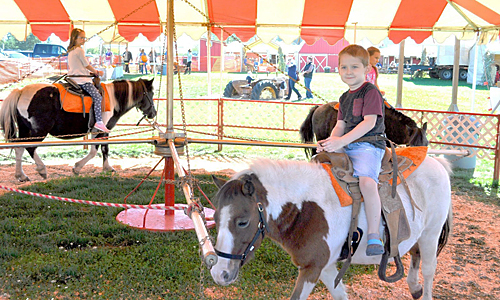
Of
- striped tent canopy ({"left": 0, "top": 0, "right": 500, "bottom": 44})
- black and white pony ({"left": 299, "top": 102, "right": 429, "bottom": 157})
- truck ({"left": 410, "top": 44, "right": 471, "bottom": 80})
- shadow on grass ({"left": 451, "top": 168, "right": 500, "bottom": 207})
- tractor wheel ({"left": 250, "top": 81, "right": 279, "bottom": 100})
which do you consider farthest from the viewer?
truck ({"left": 410, "top": 44, "right": 471, "bottom": 80})

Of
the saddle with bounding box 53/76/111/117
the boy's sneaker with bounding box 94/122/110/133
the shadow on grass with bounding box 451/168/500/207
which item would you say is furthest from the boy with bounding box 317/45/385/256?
the saddle with bounding box 53/76/111/117

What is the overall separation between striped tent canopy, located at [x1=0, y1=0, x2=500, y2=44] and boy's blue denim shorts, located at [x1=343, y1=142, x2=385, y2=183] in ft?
20.6

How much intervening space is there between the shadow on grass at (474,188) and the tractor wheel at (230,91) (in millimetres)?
11925

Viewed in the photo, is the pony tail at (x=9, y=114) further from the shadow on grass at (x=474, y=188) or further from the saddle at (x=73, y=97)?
the shadow on grass at (x=474, y=188)

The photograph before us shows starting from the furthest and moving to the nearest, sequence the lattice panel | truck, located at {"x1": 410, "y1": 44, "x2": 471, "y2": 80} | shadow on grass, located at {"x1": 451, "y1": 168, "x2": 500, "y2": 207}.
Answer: truck, located at {"x1": 410, "y1": 44, "x2": 471, "y2": 80} → the lattice panel → shadow on grass, located at {"x1": 451, "y1": 168, "x2": 500, "y2": 207}

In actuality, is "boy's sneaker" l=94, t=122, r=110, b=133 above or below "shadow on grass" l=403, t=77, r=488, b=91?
below

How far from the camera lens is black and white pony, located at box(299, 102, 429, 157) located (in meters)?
5.63

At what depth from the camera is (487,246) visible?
14.7 feet

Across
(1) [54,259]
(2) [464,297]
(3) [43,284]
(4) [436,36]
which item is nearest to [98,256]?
(1) [54,259]

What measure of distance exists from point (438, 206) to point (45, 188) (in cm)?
531

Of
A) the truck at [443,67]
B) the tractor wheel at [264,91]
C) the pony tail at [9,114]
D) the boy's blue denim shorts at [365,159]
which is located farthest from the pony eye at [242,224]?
the truck at [443,67]

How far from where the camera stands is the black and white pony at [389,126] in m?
5.63

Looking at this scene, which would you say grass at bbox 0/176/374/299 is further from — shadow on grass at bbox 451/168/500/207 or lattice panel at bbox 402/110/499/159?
lattice panel at bbox 402/110/499/159

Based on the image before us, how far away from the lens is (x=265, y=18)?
862 cm
